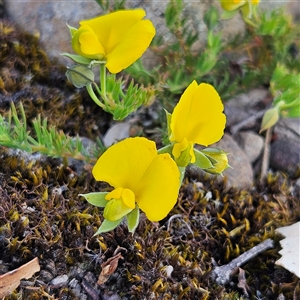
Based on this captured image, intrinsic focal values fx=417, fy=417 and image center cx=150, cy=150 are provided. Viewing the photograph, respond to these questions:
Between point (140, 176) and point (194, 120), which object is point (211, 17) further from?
point (140, 176)

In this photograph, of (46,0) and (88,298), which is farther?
(46,0)

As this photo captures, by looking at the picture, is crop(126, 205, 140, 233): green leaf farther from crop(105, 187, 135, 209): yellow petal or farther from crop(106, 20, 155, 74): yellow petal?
crop(106, 20, 155, 74): yellow petal

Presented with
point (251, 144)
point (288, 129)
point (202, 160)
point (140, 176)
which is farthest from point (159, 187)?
point (288, 129)

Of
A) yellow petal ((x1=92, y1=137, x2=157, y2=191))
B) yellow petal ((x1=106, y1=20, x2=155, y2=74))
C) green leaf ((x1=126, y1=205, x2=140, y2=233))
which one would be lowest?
green leaf ((x1=126, y1=205, x2=140, y2=233))

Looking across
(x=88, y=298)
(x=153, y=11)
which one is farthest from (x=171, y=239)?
(x=153, y=11)

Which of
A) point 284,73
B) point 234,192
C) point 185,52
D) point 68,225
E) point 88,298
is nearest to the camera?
point 88,298

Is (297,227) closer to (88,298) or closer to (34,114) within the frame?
(88,298)

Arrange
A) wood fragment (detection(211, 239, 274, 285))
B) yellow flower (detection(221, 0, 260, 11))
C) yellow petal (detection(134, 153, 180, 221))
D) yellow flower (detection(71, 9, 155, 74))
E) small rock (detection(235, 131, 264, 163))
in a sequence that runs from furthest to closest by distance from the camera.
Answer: small rock (detection(235, 131, 264, 163)) → yellow flower (detection(221, 0, 260, 11)) → wood fragment (detection(211, 239, 274, 285)) → yellow flower (detection(71, 9, 155, 74)) → yellow petal (detection(134, 153, 180, 221))

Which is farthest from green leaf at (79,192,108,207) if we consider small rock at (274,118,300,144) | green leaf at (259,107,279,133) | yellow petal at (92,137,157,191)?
small rock at (274,118,300,144)
